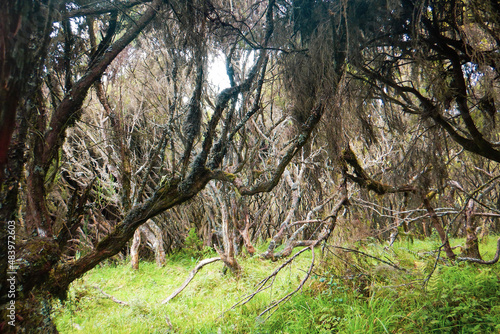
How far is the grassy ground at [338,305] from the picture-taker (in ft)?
7.73

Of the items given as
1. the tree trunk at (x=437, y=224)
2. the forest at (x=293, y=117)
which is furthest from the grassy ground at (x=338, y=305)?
the tree trunk at (x=437, y=224)

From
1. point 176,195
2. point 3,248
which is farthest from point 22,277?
point 176,195

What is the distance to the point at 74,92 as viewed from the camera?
200 cm

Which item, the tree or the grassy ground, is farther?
the grassy ground

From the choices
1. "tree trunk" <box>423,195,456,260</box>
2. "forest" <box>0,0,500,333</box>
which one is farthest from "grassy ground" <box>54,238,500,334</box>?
"tree trunk" <box>423,195,456,260</box>

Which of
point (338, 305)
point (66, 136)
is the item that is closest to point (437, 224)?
point (338, 305)

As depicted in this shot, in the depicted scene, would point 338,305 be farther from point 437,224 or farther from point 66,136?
point 66,136

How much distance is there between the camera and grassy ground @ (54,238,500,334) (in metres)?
2.36

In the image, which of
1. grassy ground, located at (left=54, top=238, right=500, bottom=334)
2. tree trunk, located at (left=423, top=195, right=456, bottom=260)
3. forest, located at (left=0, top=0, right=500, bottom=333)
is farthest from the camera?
tree trunk, located at (left=423, top=195, right=456, bottom=260)

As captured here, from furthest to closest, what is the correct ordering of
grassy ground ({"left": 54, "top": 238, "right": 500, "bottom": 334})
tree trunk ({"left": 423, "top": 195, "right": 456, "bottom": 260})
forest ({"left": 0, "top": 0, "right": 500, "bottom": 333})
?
1. tree trunk ({"left": 423, "top": 195, "right": 456, "bottom": 260})
2. grassy ground ({"left": 54, "top": 238, "right": 500, "bottom": 334})
3. forest ({"left": 0, "top": 0, "right": 500, "bottom": 333})

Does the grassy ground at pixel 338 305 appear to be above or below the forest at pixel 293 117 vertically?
below

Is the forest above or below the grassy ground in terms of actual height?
above

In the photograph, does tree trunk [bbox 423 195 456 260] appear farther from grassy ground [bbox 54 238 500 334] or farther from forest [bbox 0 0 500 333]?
grassy ground [bbox 54 238 500 334]

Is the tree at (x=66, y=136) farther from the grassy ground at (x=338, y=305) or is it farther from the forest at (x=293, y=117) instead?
the grassy ground at (x=338, y=305)
